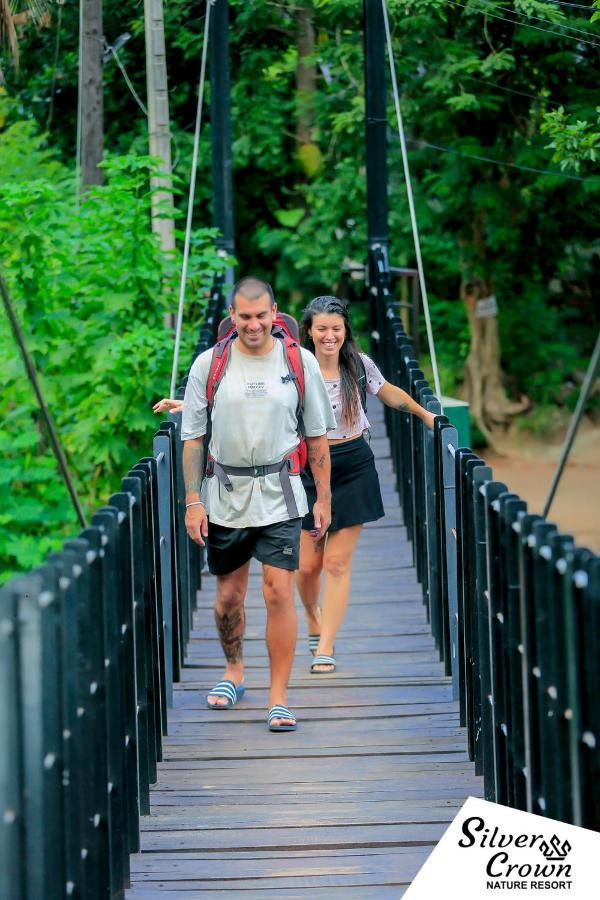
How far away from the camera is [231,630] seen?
181 inches

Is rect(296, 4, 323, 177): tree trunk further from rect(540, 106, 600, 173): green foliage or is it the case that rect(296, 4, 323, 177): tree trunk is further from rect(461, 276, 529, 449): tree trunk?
rect(540, 106, 600, 173): green foliage

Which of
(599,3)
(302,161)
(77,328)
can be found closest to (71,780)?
(599,3)

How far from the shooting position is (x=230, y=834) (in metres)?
3.61

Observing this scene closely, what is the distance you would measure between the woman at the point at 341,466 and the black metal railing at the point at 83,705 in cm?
101

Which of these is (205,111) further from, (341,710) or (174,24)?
(341,710)

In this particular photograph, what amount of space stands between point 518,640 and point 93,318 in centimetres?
677

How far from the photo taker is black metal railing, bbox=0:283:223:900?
91.0 inches

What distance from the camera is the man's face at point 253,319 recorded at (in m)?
4.07

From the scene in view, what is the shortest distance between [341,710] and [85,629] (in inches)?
82.6

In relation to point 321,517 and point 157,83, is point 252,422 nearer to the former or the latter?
point 321,517

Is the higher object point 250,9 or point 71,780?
point 250,9

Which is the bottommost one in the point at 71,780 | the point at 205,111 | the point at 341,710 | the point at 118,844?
the point at 341,710

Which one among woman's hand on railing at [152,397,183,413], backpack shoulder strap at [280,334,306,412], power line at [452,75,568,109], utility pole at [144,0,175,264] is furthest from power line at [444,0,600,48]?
backpack shoulder strap at [280,334,306,412]

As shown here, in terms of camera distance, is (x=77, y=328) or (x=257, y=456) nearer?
(x=257, y=456)
